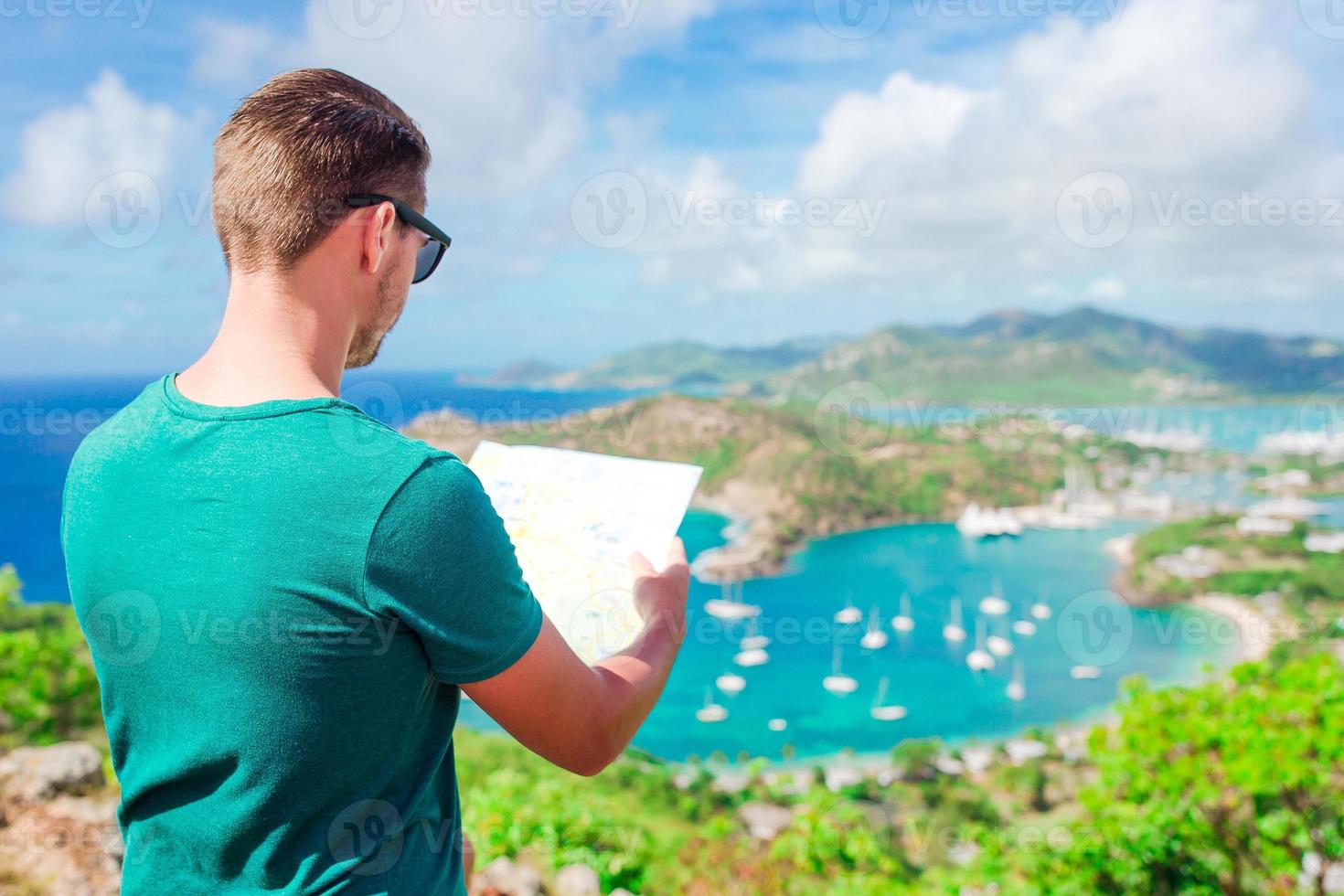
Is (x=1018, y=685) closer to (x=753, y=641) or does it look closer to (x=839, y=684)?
(x=839, y=684)

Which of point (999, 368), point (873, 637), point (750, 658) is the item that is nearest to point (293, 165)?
point (750, 658)

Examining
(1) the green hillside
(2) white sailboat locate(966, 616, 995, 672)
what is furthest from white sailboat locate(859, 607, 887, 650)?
(1) the green hillside

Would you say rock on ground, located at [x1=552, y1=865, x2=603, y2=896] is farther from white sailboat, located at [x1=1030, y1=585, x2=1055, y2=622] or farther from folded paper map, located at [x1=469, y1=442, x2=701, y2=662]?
white sailboat, located at [x1=1030, y1=585, x2=1055, y2=622]

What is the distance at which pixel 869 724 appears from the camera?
34562 mm

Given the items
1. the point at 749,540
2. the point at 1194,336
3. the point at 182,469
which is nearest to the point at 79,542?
the point at 182,469

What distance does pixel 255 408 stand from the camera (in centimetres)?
81

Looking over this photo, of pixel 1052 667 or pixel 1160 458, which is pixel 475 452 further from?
pixel 1160 458

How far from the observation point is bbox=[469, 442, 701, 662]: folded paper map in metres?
1.37

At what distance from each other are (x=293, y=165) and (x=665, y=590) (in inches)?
29.2

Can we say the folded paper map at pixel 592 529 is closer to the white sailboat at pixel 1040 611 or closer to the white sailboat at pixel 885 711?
the white sailboat at pixel 885 711

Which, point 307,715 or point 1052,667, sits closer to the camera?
point 307,715

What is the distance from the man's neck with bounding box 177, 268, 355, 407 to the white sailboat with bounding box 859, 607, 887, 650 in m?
41.8

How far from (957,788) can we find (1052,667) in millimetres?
17948

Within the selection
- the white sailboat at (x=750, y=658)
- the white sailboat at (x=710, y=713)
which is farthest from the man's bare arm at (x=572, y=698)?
the white sailboat at (x=750, y=658)
